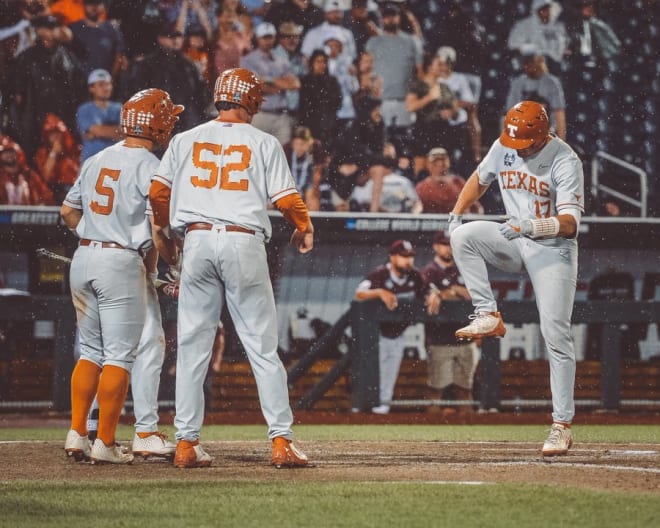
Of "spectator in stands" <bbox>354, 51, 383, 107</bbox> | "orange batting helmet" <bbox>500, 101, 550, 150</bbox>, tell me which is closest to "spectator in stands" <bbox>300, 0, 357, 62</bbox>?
"spectator in stands" <bbox>354, 51, 383, 107</bbox>

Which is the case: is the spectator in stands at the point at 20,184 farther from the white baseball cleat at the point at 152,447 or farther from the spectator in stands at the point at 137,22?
the white baseball cleat at the point at 152,447

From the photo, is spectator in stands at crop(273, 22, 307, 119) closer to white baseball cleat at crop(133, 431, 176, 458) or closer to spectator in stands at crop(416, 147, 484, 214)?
spectator in stands at crop(416, 147, 484, 214)

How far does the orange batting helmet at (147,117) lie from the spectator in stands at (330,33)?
883cm

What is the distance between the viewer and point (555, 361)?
6020 millimetres

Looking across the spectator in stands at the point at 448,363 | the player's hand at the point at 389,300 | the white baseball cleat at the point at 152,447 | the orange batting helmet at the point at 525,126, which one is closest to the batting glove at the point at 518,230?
the orange batting helmet at the point at 525,126

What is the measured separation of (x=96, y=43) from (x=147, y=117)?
8.64 metres

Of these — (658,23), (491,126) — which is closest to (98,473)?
(491,126)

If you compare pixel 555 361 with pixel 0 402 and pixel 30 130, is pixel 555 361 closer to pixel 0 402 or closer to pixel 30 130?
pixel 0 402

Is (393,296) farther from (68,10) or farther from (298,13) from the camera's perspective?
(68,10)

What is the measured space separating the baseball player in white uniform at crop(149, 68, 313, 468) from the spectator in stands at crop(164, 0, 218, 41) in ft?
30.1

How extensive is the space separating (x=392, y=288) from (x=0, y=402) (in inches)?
158

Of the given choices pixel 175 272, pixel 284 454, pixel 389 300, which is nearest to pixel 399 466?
pixel 284 454

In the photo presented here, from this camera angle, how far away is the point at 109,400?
5441mm

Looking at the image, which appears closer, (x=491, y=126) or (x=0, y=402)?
(x=0, y=402)
